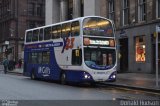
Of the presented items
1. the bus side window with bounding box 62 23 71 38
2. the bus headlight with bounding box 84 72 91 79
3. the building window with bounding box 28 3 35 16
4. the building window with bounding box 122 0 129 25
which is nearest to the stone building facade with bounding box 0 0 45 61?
the building window with bounding box 28 3 35 16

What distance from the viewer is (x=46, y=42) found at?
1171 inches

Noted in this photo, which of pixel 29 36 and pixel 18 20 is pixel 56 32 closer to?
pixel 29 36

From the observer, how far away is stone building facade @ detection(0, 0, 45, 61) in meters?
83.7

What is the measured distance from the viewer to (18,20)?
8425cm

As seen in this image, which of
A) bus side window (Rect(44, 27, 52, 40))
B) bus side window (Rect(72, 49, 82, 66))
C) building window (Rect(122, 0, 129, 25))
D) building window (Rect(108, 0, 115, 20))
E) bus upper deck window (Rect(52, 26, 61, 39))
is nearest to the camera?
bus side window (Rect(72, 49, 82, 66))

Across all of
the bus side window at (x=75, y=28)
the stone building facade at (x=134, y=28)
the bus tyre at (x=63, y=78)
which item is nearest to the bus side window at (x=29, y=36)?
the bus tyre at (x=63, y=78)

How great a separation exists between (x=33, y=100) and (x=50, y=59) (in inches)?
493

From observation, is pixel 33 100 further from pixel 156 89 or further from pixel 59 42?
pixel 59 42

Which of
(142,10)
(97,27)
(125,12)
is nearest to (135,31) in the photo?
(142,10)

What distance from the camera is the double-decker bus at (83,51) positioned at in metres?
24.5

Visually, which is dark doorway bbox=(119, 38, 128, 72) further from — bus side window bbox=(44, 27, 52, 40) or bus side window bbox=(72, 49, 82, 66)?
bus side window bbox=(72, 49, 82, 66)

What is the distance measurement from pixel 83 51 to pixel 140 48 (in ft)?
43.9

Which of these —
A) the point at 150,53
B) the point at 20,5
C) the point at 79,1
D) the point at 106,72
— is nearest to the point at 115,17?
the point at 150,53

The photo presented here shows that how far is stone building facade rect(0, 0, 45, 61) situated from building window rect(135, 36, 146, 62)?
48.1 m
